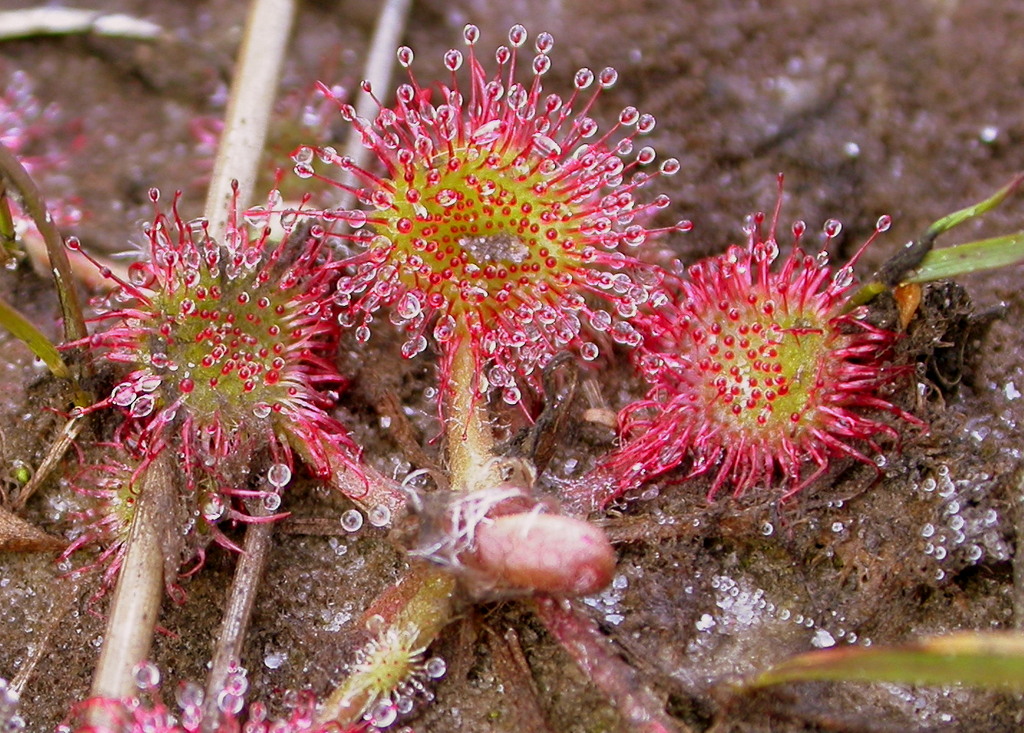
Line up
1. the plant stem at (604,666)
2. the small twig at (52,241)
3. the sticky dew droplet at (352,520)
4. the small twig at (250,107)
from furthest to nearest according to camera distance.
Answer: the small twig at (250,107) → the sticky dew droplet at (352,520) → the small twig at (52,241) → the plant stem at (604,666)

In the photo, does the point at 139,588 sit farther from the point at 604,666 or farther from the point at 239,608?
the point at 604,666

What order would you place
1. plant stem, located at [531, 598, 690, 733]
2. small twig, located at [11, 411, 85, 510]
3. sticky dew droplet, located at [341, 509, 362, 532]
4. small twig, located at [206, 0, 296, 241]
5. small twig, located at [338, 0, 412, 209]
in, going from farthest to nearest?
small twig, located at [338, 0, 412, 209] < small twig, located at [206, 0, 296, 241] < small twig, located at [11, 411, 85, 510] < sticky dew droplet, located at [341, 509, 362, 532] < plant stem, located at [531, 598, 690, 733]

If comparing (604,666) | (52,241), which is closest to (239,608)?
(604,666)

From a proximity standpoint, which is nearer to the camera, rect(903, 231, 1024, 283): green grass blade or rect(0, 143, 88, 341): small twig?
rect(903, 231, 1024, 283): green grass blade

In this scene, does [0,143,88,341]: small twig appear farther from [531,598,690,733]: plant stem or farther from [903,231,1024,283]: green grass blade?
[903,231,1024,283]: green grass blade

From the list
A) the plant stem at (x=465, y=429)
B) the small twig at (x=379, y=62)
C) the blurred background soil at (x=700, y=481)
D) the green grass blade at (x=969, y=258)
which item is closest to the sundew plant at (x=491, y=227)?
the plant stem at (x=465, y=429)

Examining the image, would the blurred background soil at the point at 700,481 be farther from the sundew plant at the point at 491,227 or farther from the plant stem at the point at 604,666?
the sundew plant at the point at 491,227

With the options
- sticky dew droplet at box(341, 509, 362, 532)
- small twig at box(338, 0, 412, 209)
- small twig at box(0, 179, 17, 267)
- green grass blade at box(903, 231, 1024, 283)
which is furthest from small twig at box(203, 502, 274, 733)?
green grass blade at box(903, 231, 1024, 283)
